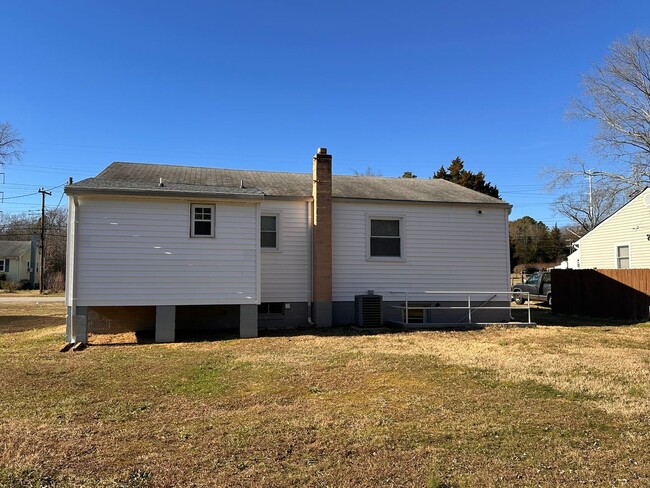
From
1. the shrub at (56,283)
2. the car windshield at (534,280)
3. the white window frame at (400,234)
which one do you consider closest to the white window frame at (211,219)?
the white window frame at (400,234)

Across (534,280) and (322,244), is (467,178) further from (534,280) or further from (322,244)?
(322,244)

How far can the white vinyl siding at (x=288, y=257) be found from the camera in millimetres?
13234

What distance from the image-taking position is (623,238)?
20.3 m

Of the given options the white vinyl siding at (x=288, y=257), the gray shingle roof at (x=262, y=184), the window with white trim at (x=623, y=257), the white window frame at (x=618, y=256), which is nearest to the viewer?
the gray shingle roof at (x=262, y=184)

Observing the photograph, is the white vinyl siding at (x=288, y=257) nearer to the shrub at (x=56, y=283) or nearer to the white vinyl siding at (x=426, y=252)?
the white vinyl siding at (x=426, y=252)

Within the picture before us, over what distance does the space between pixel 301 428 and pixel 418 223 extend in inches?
407

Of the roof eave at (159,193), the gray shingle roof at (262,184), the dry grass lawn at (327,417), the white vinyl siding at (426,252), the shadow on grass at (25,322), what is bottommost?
the shadow on grass at (25,322)

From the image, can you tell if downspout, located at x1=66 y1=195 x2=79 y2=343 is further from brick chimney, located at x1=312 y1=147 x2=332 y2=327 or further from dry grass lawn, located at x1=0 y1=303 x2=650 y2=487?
brick chimney, located at x1=312 y1=147 x2=332 y2=327

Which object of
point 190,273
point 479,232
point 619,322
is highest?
point 479,232

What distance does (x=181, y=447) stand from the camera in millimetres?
4207

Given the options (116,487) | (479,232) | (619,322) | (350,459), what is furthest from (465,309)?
(116,487)

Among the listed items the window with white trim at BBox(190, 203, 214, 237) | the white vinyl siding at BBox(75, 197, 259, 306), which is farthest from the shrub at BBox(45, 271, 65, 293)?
the window with white trim at BBox(190, 203, 214, 237)

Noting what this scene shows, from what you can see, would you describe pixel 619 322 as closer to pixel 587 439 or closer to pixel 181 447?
pixel 587 439

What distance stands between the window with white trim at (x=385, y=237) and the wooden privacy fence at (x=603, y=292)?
819cm
